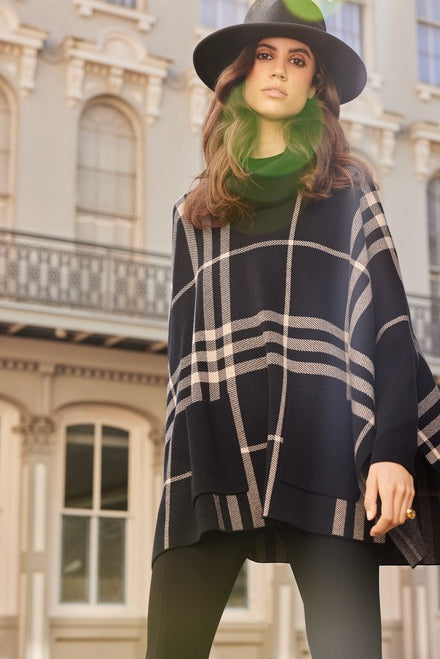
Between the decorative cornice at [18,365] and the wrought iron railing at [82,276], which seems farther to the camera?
the decorative cornice at [18,365]

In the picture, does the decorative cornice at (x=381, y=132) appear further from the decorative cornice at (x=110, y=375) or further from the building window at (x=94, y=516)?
the building window at (x=94, y=516)

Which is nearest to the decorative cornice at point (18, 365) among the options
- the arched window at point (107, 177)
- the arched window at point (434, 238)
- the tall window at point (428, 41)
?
the arched window at point (107, 177)

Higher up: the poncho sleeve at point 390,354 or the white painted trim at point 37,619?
the poncho sleeve at point 390,354

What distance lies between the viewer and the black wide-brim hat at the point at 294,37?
2551mm

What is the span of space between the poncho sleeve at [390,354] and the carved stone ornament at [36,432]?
12.5 meters

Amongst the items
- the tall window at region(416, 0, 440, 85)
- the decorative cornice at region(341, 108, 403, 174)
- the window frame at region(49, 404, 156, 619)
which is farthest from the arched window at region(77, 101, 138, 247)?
the tall window at region(416, 0, 440, 85)

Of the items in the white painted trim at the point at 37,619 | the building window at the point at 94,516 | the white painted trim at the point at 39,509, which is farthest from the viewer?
the building window at the point at 94,516

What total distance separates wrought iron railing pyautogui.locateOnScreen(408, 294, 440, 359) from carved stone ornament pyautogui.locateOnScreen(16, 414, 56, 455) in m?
5.87

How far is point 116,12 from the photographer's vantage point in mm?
16578

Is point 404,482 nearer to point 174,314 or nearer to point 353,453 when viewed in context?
point 353,453

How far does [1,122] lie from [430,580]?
8.90m

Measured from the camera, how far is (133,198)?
16312mm

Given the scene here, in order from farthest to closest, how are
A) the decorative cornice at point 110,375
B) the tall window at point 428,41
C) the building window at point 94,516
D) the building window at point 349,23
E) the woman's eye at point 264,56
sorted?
the tall window at point 428,41, the building window at point 349,23, the decorative cornice at point 110,375, the building window at point 94,516, the woman's eye at point 264,56

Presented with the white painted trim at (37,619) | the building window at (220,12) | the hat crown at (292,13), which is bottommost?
the white painted trim at (37,619)
